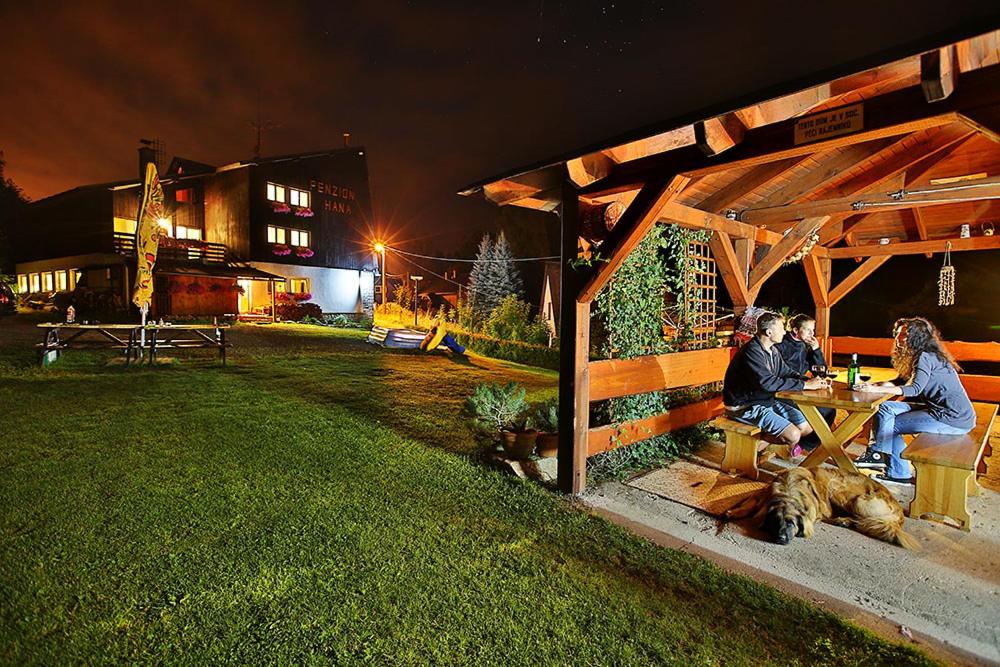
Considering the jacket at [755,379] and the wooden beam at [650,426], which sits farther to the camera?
the jacket at [755,379]

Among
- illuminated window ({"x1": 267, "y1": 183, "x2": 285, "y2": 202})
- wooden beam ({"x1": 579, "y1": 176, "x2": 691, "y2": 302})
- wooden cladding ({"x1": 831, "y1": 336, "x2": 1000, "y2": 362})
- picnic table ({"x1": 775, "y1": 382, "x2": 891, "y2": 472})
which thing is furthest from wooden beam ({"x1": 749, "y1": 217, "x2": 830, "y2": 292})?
illuminated window ({"x1": 267, "y1": 183, "x2": 285, "y2": 202})

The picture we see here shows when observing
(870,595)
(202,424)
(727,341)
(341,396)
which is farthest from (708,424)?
(202,424)

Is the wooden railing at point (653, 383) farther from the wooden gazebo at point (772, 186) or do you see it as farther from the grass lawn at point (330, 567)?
the grass lawn at point (330, 567)

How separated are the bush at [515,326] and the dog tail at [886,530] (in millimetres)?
14762

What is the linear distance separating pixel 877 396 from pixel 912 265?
9230 mm

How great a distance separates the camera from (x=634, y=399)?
5.64m

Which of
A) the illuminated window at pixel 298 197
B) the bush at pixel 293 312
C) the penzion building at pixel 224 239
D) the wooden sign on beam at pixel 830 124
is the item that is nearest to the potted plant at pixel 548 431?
the wooden sign on beam at pixel 830 124

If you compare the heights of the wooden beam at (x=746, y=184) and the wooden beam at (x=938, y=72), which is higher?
the wooden beam at (x=746, y=184)

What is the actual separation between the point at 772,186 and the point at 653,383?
3728 millimetres

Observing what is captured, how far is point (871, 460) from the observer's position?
17.7 feet

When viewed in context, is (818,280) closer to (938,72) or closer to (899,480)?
(899,480)

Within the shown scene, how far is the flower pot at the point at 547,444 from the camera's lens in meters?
5.43

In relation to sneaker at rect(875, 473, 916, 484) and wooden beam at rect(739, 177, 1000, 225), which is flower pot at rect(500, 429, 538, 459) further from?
wooden beam at rect(739, 177, 1000, 225)

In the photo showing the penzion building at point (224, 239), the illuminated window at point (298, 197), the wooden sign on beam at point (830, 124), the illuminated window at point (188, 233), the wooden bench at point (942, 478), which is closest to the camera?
the wooden sign on beam at point (830, 124)
